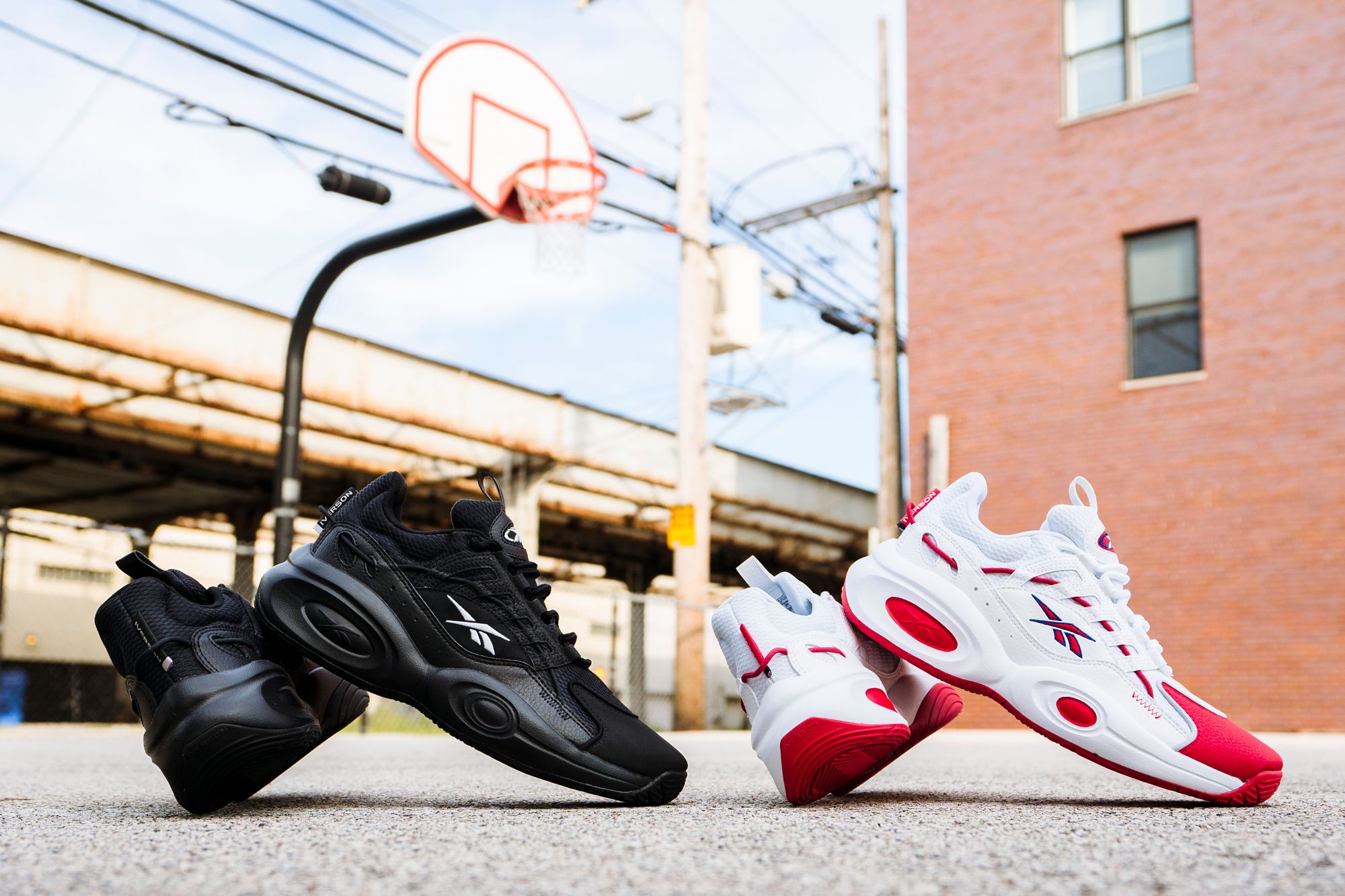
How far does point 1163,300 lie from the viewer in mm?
12562

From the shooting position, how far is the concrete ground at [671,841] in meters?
1.26

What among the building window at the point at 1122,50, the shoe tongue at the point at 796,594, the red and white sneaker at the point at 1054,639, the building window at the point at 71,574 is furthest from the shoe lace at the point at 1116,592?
the building window at the point at 71,574

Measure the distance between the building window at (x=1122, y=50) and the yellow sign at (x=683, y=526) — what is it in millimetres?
6122

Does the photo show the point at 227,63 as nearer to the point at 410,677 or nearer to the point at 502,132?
the point at 502,132

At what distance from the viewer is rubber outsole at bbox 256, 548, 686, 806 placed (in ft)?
6.67

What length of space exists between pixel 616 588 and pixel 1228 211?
838 inches

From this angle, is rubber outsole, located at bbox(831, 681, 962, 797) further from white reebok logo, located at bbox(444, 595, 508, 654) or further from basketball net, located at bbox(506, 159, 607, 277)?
basketball net, located at bbox(506, 159, 607, 277)

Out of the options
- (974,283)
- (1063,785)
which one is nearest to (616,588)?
(974,283)

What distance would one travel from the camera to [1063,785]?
9.77 feet

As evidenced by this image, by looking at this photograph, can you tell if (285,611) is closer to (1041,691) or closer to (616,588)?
(1041,691)

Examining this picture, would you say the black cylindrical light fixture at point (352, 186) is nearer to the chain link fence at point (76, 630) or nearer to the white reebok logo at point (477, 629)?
the white reebok logo at point (477, 629)

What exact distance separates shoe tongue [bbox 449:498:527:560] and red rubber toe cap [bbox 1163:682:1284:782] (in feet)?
4.11

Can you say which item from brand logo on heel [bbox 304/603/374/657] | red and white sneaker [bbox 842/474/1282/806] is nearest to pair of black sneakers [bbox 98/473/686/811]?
brand logo on heel [bbox 304/603/374/657]

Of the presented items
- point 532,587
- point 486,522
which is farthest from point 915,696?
point 486,522
